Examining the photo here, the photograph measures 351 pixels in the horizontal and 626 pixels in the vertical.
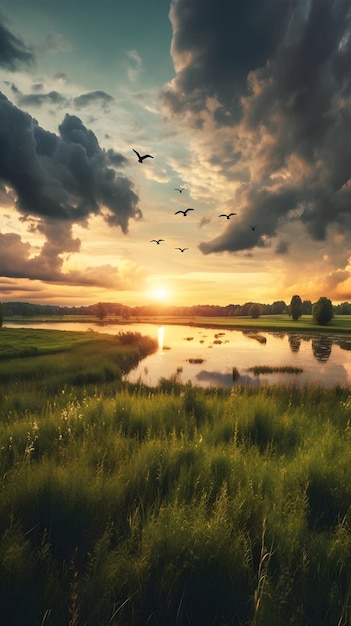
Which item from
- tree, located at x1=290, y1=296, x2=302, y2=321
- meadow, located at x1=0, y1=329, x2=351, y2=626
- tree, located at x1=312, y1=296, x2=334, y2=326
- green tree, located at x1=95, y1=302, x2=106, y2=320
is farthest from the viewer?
green tree, located at x1=95, y1=302, x2=106, y2=320

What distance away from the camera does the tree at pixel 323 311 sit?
9756cm

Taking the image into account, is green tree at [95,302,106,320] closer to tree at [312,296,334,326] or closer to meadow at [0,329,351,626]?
tree at [312,296,334,326]

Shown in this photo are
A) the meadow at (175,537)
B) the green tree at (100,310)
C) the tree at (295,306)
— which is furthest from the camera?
the green tree at (100,310)

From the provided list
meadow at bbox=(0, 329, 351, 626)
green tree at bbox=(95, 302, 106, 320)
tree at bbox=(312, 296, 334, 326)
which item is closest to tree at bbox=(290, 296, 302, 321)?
tree at bbox=(312, 296, 334, 326)

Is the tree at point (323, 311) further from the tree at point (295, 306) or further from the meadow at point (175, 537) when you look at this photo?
the meadow at point (175, 537)

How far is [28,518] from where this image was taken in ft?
13.4

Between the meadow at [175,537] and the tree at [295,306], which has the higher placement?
the tree at [295,306]

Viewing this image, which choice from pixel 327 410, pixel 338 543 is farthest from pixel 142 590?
pixel 327 410

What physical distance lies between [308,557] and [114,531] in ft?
7.32

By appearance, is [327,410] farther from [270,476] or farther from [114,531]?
[114,531]

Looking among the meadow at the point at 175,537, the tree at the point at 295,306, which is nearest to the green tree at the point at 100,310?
the tree at the point at 295,306

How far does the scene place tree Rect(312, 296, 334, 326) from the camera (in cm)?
9756

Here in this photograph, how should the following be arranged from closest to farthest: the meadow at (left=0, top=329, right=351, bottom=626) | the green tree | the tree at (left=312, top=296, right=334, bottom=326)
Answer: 1. the meadow at (left=0, top=329, right=351, bottom=626)
2. the tree at (left=312, top=296, right=334, bottom=326)
3. the green tree

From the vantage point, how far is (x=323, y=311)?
98.3 metres
